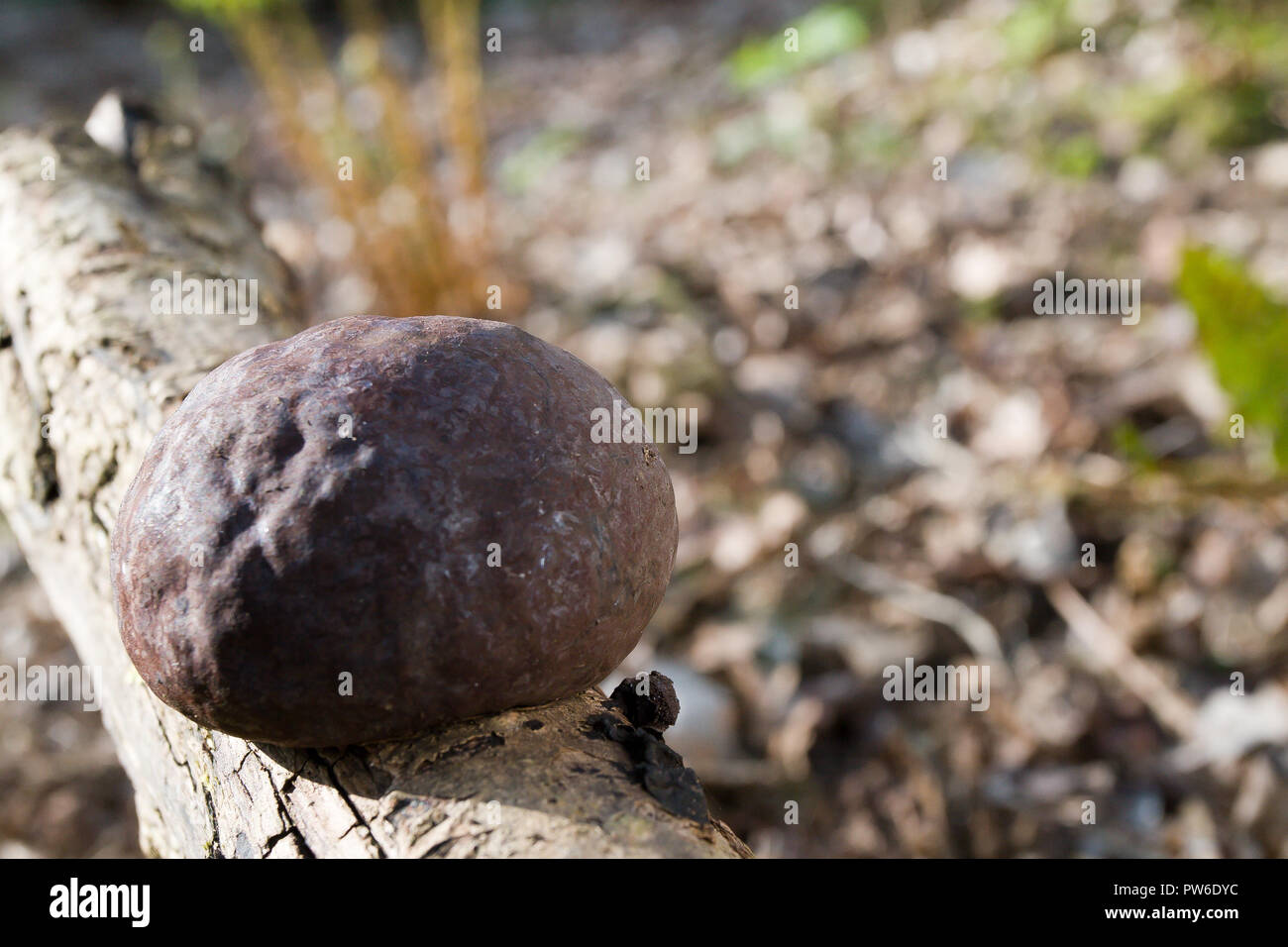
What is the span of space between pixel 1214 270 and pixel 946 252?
1732mm

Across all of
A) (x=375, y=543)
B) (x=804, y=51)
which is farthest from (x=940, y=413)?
(x=804, y=51)

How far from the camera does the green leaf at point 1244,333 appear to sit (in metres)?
3.19

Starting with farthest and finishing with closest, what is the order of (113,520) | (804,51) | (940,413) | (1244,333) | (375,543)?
(804,51)
(940,413)
(1244,333)
(113,520)
(375,543)

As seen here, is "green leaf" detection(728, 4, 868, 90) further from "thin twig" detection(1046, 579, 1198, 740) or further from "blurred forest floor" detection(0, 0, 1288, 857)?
"thin twig" detection(1046, 579, 1198, 740)

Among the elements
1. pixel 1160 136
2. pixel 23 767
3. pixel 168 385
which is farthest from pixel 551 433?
pixel 1160 136

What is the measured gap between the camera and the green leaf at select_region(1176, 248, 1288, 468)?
3193 mm

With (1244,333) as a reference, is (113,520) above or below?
below

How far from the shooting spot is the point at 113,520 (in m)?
2.13

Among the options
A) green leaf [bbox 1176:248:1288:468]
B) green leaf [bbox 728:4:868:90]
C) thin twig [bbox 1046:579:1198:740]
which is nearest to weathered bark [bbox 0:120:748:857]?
thin twig [bbox 1046:579:1198:740]

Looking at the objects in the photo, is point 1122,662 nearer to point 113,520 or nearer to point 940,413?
point 940,413

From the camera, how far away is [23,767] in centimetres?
362

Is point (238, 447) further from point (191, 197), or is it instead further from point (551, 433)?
point (191, 197)

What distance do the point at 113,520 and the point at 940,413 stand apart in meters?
3.07

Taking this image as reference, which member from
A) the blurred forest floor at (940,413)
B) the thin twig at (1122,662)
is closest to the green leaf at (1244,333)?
the blurred forest floor at (940,413)
